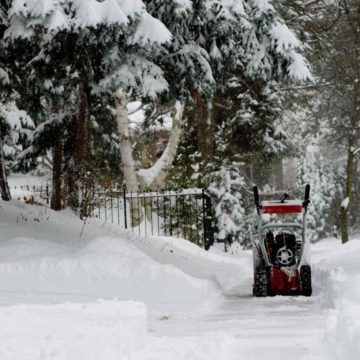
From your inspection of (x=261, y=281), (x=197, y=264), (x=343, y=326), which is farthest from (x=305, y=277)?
(x=343, y=326)

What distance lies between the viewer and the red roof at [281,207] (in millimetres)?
9992

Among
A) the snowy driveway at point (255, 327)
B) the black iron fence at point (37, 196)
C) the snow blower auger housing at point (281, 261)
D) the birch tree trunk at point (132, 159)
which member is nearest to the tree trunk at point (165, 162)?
the birch tree trunk at point (132, 159)

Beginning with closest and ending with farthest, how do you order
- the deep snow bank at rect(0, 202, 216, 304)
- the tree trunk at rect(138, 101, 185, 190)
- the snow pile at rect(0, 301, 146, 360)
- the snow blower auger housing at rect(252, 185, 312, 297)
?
the snow pile at rect(0, 301, 146, 360) → the deep snow bank at rect(0, 202, 216, 304) → the snow blower auger housing at rect(252, 185, 312, 297) → the tree trunk at rect(138, 101, 185, 190)

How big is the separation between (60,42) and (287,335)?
6.28 meters

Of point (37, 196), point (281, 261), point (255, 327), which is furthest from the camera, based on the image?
point (37, 196)

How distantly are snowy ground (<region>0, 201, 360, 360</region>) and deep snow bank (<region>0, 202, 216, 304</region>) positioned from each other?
15 mm

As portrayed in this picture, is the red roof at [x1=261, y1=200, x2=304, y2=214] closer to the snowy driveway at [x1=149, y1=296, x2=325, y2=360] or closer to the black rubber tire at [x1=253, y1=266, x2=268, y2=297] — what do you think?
the black rubber tire at [x1=253, y1=266, x2=268, y2=297]

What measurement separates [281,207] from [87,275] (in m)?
3.07

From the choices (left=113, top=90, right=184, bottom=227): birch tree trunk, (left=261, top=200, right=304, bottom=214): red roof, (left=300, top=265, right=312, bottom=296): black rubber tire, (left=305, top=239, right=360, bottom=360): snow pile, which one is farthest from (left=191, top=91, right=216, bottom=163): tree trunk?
(left=305, top=239, right=360, bottom=360): snow pile

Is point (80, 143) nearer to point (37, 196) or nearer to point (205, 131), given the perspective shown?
point (205, 131)

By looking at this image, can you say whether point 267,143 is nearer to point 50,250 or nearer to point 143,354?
point 50,250

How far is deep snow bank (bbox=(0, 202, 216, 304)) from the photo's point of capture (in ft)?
28.9

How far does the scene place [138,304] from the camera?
262 inches

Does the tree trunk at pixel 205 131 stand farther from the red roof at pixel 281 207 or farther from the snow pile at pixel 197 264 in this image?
the red roof at pixel 281 207
